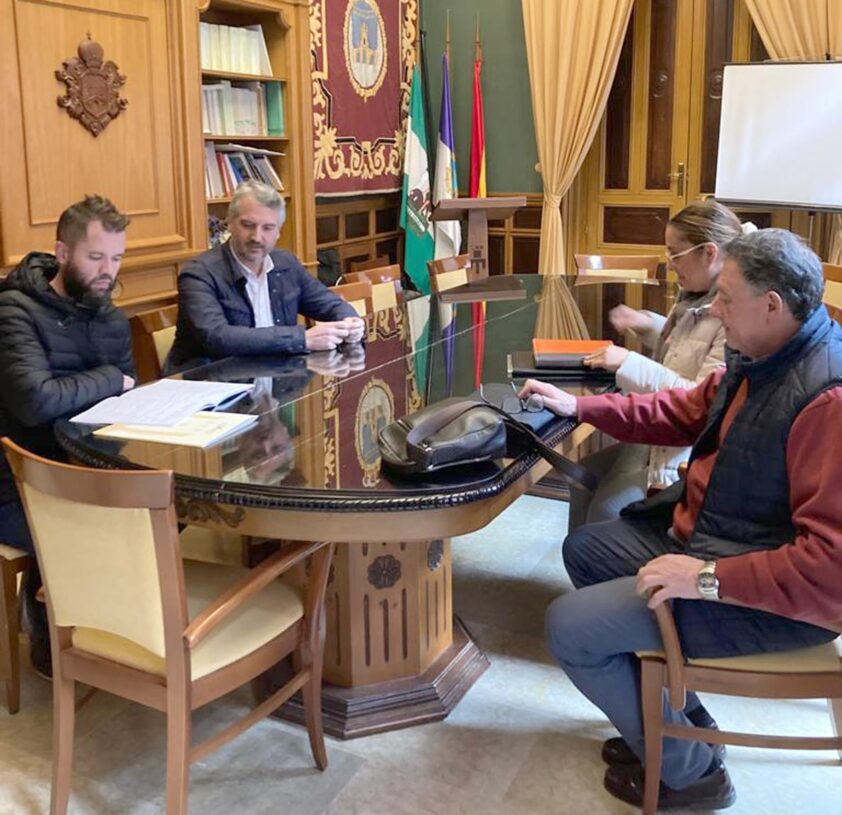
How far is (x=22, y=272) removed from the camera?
2287mm

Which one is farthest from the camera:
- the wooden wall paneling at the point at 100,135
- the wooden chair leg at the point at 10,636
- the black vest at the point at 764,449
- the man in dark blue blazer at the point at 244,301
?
A: the wooden wall paneling at the point at 100,135

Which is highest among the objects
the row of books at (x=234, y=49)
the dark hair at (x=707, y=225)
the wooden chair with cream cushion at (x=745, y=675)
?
the row of books at (x=234, y=49)

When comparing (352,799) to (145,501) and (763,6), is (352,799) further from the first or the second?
(763,6)

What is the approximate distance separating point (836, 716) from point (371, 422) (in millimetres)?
1247

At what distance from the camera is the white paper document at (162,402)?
2043 millimetres

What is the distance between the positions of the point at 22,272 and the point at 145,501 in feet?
3.25

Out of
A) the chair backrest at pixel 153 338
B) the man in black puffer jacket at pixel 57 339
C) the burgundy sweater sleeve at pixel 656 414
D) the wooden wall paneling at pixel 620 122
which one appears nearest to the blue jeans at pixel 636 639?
the burgundy sweater sleeve at pixel 656 414

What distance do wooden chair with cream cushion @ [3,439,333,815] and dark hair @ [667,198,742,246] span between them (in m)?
1.18

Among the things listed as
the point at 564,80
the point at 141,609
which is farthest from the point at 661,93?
the point at 141,609

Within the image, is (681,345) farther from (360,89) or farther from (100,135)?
(360,89)

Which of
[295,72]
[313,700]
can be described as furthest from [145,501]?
[295,72]

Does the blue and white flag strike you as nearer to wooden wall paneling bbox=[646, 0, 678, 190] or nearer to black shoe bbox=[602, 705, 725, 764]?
wooden wall paneling bbox=[646, 0, 678, 190]

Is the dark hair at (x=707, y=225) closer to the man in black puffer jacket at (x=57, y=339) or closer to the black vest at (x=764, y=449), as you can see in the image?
the black vest at (x=764, y=449)

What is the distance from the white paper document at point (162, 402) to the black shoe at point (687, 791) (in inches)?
46.0
